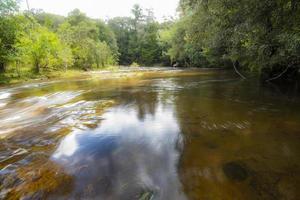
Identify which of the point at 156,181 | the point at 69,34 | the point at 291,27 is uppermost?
the point at 69,34

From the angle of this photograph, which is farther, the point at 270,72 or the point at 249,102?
the point at 270,72

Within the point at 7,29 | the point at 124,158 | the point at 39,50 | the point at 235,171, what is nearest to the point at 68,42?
the point at 39,50

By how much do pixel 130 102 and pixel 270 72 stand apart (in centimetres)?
927

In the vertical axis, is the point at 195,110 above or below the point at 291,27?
below

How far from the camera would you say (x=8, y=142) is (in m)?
4.15

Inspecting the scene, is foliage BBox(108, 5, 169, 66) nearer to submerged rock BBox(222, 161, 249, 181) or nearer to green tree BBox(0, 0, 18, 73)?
green tree BBox(0, 0, 18, 73)

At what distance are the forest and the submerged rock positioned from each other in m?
4.61

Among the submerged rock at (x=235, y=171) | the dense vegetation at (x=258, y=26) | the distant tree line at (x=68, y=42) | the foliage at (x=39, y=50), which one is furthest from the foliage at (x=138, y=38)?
the submerged rock at (x=235, y=171)

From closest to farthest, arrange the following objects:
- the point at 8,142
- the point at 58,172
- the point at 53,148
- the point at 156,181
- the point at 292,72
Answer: the point at 156,181 < the point at 58,172 < the point at 53,148 < the point at 8,142 < the point at 292,72

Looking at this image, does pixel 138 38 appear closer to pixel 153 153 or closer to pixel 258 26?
pixel 258 26

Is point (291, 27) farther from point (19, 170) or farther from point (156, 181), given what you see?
point (19, 170)

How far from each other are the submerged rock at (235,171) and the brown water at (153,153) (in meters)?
0.01

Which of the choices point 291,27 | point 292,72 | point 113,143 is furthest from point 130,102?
point 292,72

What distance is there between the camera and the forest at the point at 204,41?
6.98 meters
